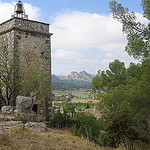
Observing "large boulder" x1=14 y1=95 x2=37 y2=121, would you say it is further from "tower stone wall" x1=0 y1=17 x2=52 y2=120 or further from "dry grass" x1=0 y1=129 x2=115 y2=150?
"dry grass" x1=0 y1=129 x2=115 y2=150

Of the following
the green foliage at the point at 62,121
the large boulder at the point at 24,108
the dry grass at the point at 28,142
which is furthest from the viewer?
the large boulder at the point at 24,108

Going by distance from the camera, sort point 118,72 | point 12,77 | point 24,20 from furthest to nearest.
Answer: point 118,72, point 24,20, point 12,77

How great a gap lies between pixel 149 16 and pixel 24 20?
8037 millimetres

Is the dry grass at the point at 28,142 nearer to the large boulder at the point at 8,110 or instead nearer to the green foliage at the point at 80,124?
the green foliage at the point at 80,124

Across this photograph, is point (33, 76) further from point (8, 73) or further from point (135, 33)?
point (135, 33)

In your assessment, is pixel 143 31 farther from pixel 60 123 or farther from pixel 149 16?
pixel 60 123

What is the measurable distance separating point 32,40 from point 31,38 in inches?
6.0

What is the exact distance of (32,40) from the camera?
509 inches

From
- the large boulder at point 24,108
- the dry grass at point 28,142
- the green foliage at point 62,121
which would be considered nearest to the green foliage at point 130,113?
the green foliage at point 62,121

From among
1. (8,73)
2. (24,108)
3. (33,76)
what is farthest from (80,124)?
(8,73)

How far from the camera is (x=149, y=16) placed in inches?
364

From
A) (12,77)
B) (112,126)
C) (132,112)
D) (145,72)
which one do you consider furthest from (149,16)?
(12,77)

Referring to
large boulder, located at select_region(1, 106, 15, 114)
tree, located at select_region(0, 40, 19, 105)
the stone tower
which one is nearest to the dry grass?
large boulder, located at select_region(1, 106, 15, 114)

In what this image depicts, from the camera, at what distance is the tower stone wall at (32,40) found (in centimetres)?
1223
